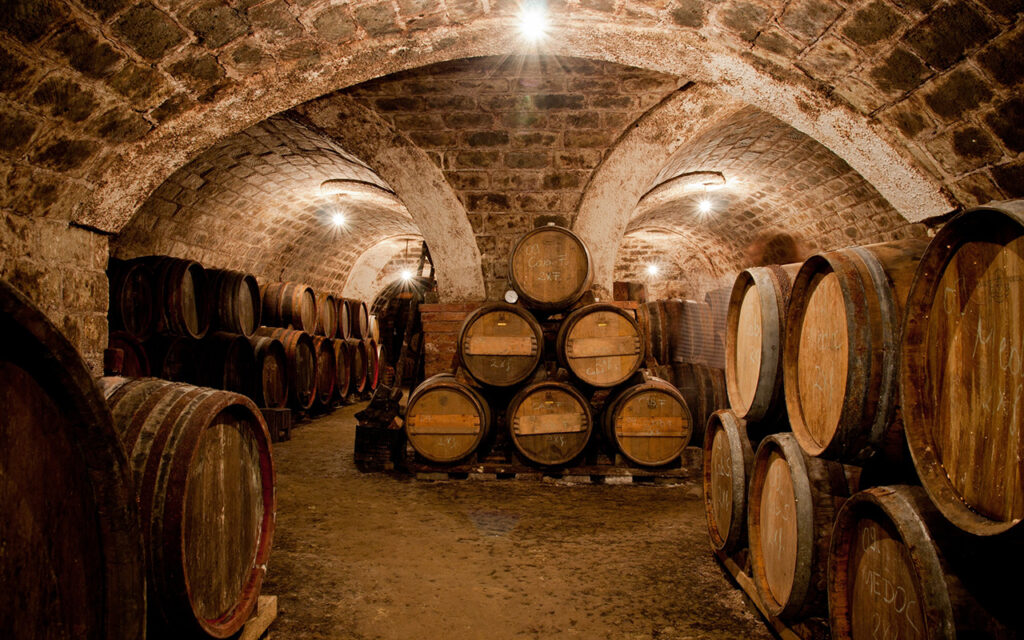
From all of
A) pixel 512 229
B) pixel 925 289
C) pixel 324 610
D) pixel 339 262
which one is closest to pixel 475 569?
pixel 324 610

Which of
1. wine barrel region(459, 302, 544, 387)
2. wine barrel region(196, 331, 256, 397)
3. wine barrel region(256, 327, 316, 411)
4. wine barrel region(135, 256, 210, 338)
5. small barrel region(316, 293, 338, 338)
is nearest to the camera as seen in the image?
wine barrel region(459, 302, 544, 387)

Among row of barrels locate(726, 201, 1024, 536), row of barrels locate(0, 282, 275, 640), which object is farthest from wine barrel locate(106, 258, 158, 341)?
row of barrels locate(726, 201, 1024, 536)

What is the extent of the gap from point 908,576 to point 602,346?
3319 mm

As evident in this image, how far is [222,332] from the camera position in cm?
585

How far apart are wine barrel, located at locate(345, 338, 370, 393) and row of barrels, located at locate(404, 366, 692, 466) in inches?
187

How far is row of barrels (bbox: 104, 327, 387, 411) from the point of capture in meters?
5.16

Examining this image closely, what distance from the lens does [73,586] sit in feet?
3.84

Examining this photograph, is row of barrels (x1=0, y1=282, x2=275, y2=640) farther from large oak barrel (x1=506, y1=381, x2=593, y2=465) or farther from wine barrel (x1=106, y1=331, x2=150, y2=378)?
wine barrel (x1=106, y1=331, x2=150, y2=378)

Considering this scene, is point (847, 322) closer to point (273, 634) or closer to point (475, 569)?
point (475, 569)

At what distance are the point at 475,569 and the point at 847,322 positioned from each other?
220 centimetres

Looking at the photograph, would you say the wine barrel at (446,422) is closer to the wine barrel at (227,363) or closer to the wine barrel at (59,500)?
the wine barrel at (227,363)

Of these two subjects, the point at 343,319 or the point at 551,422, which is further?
the point at 343,319

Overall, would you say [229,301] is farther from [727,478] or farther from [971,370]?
[971,370]

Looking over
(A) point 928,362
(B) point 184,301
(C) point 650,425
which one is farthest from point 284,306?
(A) point 928,362
